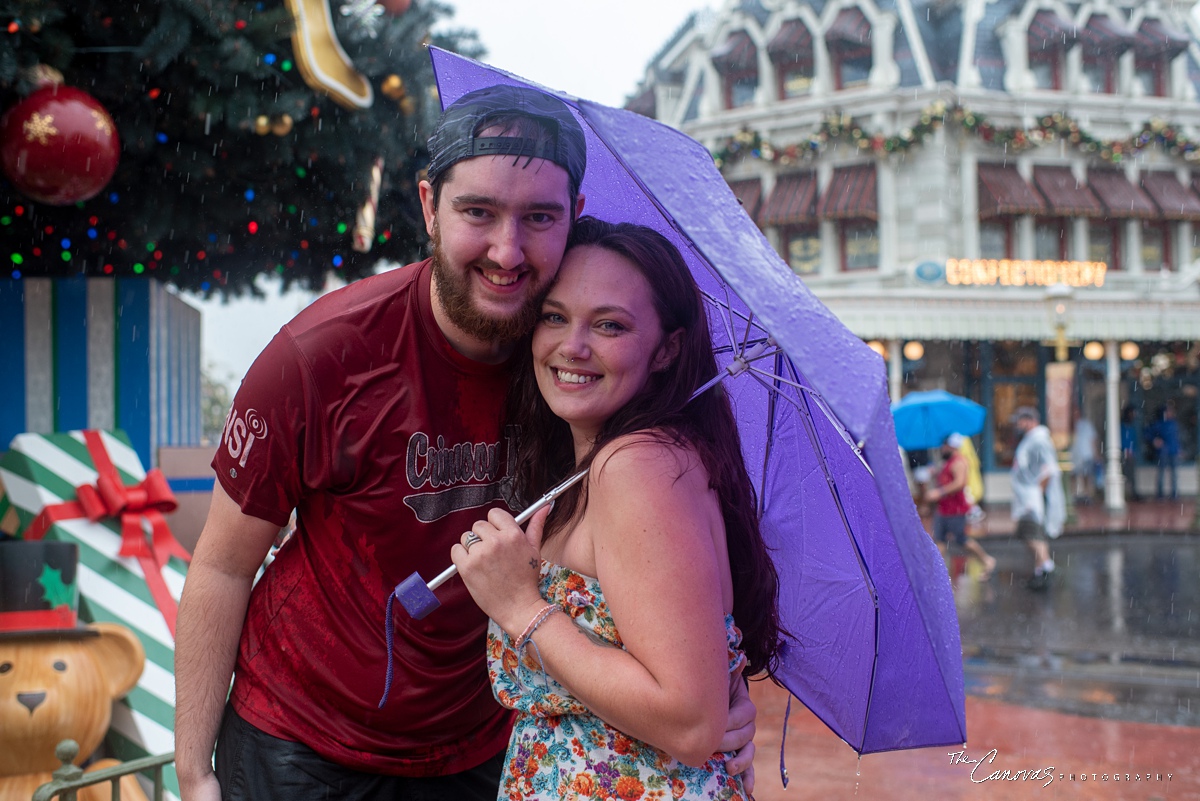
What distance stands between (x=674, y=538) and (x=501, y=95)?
3.22 ft

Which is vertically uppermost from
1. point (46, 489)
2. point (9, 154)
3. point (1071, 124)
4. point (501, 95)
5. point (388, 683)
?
point (1071, 124)

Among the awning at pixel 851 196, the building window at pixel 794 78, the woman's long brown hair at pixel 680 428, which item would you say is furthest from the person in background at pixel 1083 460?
the woman's long brown hair at pixel 680 428

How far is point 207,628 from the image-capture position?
212 cm

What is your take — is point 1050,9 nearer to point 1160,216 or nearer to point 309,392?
point 1160,216

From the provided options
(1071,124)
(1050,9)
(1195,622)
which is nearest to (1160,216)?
(1071,124)

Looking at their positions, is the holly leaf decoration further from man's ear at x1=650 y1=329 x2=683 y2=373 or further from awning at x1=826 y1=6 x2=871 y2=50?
awning at x1=826 y1=6 x2=871 y2=50

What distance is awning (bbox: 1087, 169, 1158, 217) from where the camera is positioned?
2177 cm

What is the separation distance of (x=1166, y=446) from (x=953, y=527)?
13031 millimetres

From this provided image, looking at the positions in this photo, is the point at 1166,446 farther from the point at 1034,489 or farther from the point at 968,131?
the point at 1034,489

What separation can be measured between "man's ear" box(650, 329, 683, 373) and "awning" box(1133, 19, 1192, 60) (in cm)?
2495

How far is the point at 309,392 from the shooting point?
6.82 ft

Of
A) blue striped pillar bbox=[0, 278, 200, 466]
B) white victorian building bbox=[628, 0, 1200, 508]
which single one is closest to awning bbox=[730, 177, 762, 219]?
white victorian building bbox=[628, 0, 1200, 508]

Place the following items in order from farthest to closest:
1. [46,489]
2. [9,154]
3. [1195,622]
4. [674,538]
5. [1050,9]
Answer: [1050,9] < [1195,622] < [46,489] < [9,154] < [674,538]

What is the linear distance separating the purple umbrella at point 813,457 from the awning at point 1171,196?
23476 millimetres
